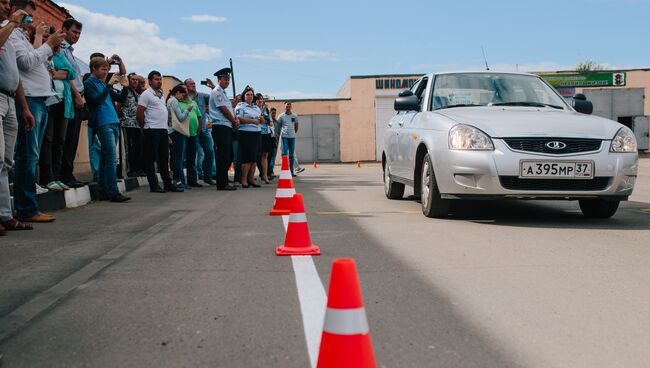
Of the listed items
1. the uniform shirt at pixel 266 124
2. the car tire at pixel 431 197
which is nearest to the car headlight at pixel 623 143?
the car tire at pixel 431 197

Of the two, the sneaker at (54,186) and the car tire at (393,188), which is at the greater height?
the sneaker at (54,186)

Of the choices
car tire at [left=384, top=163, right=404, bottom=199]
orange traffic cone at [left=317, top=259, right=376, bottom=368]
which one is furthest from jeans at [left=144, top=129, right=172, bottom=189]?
orange traffic cone at [left=317, top=259, right=376, bottom=368]

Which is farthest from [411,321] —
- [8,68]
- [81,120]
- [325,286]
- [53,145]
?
[81,120]

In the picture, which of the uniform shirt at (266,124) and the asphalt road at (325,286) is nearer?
the asphalt road at (325,286)

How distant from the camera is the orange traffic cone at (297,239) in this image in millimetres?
5125

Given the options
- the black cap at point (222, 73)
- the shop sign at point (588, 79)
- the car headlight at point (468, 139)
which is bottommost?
the car headlight at point (468, 139)

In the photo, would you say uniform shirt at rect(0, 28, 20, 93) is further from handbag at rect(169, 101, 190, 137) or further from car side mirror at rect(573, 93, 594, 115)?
handbag at rect(169, 101, 190, 137)

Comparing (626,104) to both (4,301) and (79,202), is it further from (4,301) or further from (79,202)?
(4,301)

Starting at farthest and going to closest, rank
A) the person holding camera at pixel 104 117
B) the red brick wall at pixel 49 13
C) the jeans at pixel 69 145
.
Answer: the red brick wall at pixel 49 13 → the person holding camera at pixel 104 117 → the jeans at pixel 69 145

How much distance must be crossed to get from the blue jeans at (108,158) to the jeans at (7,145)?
2914mm

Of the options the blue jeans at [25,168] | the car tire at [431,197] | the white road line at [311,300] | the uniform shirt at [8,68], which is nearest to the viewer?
the white road line at [311,300]

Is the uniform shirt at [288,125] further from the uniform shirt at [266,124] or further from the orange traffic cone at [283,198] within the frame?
the orange traffic cone at [283,198]

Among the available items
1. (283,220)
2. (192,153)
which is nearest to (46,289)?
(283,220)

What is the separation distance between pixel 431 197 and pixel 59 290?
167 inches
